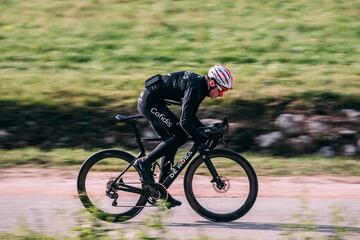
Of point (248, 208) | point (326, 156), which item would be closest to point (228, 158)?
point (248, 208)

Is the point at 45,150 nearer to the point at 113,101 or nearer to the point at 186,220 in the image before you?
the point at 113,101

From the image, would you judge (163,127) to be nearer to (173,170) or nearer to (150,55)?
(173,170)

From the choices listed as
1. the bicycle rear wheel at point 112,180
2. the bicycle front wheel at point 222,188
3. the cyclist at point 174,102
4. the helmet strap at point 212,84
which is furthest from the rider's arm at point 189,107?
the bicycle rear wheel at point 112,180

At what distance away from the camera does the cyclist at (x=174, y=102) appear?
946 cm

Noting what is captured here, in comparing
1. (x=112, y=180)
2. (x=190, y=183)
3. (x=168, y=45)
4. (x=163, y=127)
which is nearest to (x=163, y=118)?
(x=163, y=127)

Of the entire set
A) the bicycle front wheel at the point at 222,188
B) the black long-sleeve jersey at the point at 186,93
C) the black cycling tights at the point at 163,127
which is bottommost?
the bicycle front wheel at the point at 222,188

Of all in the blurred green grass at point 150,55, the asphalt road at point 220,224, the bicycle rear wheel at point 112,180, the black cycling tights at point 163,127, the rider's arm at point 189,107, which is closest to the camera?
the asphalt road at point 220,224

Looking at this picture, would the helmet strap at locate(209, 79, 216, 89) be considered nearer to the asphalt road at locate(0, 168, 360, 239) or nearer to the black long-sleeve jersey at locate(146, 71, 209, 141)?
the black long-sleeve jersey at locate(146, 71, 209, 141)

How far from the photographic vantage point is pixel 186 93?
9461 millimetres

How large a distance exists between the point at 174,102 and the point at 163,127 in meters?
0.31

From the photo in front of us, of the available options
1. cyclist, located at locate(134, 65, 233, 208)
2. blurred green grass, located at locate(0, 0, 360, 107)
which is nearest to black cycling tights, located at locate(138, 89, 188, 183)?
cyclist, located at locate(134, 65, 233, 208)

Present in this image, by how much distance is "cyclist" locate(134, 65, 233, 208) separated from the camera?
31.0 ft

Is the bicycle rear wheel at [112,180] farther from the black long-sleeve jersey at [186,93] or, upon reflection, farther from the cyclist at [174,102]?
the black long-sleeve jersey at [186,93]

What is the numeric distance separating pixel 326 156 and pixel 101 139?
12.1 ft
